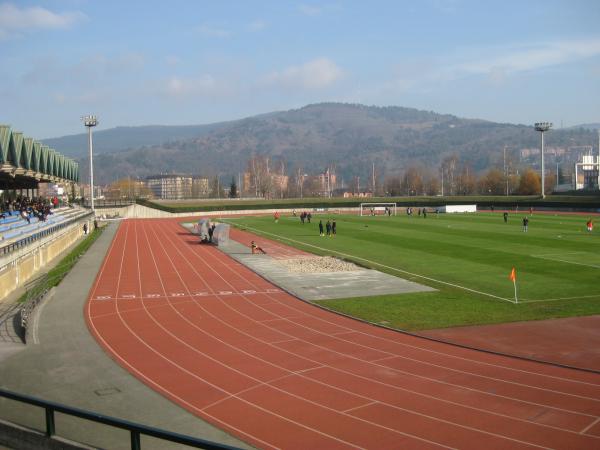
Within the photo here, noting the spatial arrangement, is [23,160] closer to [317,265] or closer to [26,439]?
[317,265]

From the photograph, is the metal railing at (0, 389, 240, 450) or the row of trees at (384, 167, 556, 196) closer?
the metal railing at (0, 389, 240, 450)

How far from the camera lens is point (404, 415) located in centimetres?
1284

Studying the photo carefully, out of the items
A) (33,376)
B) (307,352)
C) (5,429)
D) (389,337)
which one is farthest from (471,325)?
(5,429)

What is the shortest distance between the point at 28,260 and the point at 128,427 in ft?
98.3

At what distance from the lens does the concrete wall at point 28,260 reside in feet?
93.2

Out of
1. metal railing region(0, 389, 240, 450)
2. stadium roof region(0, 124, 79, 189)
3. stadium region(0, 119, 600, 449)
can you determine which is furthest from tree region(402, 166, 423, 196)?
metal railing region(0, 389, 240, 450)

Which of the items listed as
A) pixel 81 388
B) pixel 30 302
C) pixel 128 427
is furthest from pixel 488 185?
pixel 128 427

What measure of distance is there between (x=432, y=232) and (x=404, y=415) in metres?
44.5

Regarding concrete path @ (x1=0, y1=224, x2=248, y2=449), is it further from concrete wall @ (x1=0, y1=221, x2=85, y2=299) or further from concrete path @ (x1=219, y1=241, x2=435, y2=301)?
concrete path @ (x1=219, y1=241, x2=435, y2=301)

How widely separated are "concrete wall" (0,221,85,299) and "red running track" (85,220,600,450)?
5.79 meters

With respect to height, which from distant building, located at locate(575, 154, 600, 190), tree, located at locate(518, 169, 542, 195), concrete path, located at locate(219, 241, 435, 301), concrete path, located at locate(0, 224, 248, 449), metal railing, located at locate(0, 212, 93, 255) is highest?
distant building, located at locate(575, 154, 600, 190)

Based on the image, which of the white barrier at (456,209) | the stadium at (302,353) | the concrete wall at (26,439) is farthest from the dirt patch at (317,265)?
the white barrier at (456,209)

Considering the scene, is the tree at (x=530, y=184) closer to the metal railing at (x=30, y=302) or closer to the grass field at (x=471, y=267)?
the grass field at (x=471, y=267)

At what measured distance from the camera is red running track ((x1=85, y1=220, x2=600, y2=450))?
12000 mm
